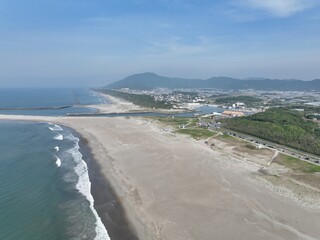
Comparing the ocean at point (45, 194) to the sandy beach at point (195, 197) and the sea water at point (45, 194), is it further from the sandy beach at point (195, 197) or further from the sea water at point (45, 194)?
the sandy beach at point (195, 197)

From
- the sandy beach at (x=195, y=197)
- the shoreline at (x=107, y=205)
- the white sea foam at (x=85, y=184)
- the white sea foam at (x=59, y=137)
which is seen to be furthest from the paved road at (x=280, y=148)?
the white sea foam at (x=59, y=137)

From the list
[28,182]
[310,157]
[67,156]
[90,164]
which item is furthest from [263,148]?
[28,182]

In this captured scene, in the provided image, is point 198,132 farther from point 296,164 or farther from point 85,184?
point 85,184

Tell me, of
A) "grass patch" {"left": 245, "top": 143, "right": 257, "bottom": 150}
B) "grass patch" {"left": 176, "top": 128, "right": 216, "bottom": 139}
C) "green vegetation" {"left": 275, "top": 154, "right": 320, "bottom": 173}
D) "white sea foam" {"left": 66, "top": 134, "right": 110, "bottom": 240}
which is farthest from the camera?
"grass patch" {"left": 176, "top": 128, "right": 216, "bottom": 139}

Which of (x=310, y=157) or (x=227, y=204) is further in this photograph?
(x=310, y=157)

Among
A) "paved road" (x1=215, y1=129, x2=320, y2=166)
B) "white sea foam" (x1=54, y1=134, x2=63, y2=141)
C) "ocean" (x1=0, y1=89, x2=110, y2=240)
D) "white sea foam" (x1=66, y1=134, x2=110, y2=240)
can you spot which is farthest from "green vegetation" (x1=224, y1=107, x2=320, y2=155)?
"white sea foam" (x1=54, y1=134, x2=63, y2=141)

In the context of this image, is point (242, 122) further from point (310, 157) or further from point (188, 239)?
point (188, 239)

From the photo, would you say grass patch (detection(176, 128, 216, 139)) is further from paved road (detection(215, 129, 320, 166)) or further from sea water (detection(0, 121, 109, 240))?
sea water (detection(0, 121, 109, 240))

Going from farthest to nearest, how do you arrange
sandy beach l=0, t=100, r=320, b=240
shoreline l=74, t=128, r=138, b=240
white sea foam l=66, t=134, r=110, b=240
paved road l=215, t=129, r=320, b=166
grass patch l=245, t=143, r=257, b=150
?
grass patch l=245, t=143, r=257, b=150, paved road l=215, t=129, r=320, b=166, sandy beach l=0, t=100, r=320, b=240, shoreline l=74, t=128, r=138, b=240, white sea foam l=66, t=134, r=110, b=240
